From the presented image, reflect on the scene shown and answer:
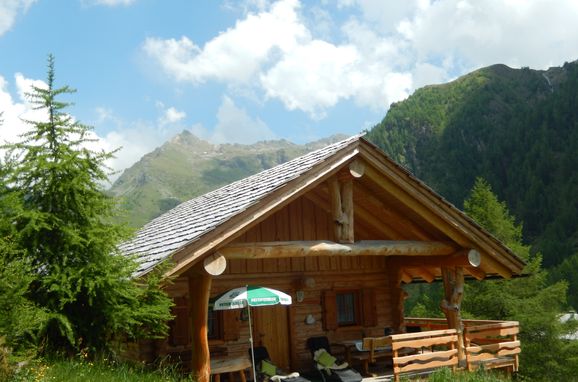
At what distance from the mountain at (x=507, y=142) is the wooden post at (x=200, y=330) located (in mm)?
76654

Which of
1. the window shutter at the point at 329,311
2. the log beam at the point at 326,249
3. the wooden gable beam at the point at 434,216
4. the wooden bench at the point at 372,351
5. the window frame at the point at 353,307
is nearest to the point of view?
the log beam at the point at 326,249

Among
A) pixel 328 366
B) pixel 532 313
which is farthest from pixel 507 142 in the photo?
pixel 328 366

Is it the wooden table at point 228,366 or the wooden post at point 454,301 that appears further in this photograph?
the wooden post at point 454,301

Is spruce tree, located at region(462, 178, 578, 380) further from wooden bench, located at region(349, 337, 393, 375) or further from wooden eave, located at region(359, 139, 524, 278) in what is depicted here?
wooden eave, located at region(359, 139, 524, 278)

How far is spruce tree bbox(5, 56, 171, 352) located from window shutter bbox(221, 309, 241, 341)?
4.26 meters

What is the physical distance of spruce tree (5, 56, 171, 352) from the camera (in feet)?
26.7

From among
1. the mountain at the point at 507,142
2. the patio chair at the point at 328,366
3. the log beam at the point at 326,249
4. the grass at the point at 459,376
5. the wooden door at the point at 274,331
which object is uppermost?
the mountain at the point at 507,142

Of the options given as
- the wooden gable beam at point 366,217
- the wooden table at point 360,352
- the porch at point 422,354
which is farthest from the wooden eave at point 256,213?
the wooden table at point 360,352

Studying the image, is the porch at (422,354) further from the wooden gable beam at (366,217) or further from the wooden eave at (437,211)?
the wooden gable beam at (366,217)

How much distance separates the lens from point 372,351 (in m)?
12.1

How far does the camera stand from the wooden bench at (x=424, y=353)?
11.5 m

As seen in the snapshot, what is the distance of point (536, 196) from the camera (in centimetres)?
9744

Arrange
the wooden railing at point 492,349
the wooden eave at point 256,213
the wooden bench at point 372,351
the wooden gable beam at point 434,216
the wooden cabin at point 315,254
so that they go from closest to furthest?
the wooden eave at point 256,213
the wooden cabin at point 315,254
the wooden gable beam at point 434,216
the wooden bench at point 372,351
the wooden railing at point 492,349

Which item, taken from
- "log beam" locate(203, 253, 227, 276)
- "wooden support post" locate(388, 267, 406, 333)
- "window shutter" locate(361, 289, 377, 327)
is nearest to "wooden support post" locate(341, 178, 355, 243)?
"log beam" locate(203, 253, 227, 276)
